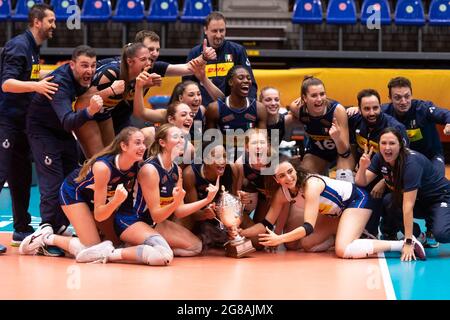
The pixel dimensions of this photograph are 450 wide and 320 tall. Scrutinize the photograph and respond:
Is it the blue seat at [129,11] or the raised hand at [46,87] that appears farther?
the blue seat at [129,11]

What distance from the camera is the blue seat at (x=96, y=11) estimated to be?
42.2 ft

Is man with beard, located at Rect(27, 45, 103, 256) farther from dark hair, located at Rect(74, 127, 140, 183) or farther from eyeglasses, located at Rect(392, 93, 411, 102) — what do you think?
eyeglasses, located at Rect(392, 93, 411, 102)

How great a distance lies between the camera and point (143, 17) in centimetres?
1284

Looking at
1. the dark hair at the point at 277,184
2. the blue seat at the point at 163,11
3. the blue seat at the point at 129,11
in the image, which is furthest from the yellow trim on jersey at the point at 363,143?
the blue seat at the point at 129,11

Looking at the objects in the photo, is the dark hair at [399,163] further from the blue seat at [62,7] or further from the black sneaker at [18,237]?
the blue seat at [62,7]

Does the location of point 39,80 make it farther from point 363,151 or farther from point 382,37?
point 382,37

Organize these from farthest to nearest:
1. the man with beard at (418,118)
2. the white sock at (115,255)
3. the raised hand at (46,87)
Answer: the man with beard at (418,118) < the raised hand at (46,87) < the white sock at (115,255)

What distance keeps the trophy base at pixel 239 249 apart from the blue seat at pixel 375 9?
763cm

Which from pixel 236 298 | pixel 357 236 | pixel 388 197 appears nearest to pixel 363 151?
pixel 388 197

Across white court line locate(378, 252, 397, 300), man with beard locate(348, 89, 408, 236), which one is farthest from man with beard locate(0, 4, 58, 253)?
white court line locate(378, 252, 397, 300)

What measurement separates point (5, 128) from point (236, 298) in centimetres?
279

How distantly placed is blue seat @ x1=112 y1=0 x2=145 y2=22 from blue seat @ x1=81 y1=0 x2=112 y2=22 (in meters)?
0.14

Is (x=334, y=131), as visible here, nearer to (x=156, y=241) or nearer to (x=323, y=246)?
(x=323, y=246)

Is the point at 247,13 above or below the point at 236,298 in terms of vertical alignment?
above
